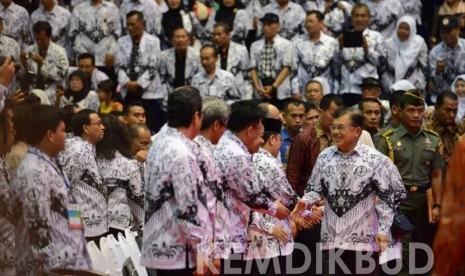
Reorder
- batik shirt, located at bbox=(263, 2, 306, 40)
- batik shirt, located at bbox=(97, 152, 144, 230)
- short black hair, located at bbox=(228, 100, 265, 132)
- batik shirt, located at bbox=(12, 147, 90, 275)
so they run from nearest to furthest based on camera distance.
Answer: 1. batik shirt, located at bbox=(12, 147, 90, 275)
2. short black hair, located at bbox=(228, 100, 265, 132)
3. batik shirt, located at bbox=(97, 152, 144, 230)
4. batik shirt, located at bbox=(263, 2, 306, 40)

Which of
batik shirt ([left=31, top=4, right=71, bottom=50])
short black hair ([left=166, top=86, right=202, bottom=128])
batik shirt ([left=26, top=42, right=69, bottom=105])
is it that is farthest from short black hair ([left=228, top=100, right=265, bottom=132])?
batik shirt ([left=31, top=4, right=71, bottom=50])

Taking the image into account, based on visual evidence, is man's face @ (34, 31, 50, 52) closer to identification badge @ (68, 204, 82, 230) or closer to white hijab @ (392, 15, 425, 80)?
white hijab @ (392, 15, 425, 80)

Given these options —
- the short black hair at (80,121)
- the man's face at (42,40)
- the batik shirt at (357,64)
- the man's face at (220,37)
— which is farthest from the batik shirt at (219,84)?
the short black hair at (80,121)

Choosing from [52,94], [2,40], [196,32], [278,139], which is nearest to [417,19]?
[196,32]

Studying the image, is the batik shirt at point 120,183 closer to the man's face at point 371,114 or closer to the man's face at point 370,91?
the man's face at point 371,114

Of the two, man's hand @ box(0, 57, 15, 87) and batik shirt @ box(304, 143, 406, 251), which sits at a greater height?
man's hand @ box(0, 57, 15, 87)

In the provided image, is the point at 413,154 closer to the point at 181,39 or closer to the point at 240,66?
the point at 240,66

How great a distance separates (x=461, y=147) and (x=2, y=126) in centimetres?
365

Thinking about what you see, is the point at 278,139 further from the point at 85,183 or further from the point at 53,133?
the point at 53,133

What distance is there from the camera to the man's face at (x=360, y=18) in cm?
1507

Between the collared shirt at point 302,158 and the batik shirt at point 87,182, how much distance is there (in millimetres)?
1891

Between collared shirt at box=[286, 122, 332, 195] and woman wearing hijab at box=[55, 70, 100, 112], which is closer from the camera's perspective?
collared shirt at box=[286, 122, 332, 195]

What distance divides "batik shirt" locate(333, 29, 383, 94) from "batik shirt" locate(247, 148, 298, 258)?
641 cm

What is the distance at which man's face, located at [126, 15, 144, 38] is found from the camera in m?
15.1
